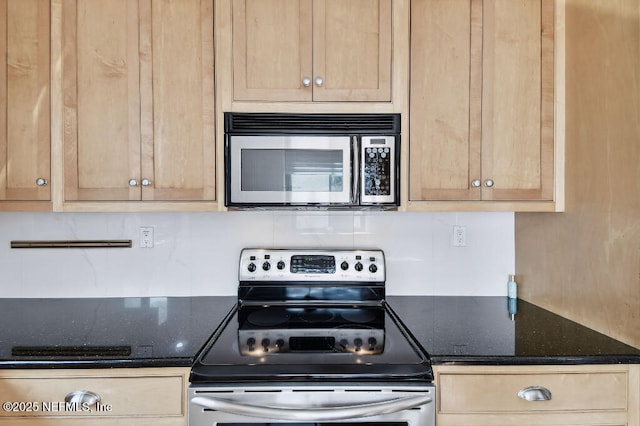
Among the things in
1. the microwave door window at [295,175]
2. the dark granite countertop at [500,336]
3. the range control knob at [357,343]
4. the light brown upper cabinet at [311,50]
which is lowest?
the range control knob at [357,343]

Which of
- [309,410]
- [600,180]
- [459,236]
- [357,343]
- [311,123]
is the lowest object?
[309,410]

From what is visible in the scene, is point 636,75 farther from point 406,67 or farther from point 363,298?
point 363,298

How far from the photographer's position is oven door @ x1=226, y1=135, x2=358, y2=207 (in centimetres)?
165

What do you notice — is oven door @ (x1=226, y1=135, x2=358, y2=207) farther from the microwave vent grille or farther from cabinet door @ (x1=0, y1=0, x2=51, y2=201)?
cabinet door @ (x1=0, y1=0, x2=51, y2=201)

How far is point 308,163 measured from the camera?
1.66 metres

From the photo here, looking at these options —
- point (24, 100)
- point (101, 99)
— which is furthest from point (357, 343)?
point (24, 100)

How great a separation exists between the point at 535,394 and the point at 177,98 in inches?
62.7

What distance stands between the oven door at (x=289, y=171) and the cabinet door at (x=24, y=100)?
2.33 feet

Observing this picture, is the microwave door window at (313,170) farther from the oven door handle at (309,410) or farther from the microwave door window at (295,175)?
the oven door handle at (309,410)

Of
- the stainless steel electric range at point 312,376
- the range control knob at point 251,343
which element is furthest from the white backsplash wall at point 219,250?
the range control knob at point 251,343

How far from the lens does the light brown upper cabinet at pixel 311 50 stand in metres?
1.64

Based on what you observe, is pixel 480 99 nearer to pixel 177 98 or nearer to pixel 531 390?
pixel 531 390

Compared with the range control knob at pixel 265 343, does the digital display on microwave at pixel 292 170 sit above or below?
above

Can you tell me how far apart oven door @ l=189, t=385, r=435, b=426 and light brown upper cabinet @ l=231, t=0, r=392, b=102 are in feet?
3.42
